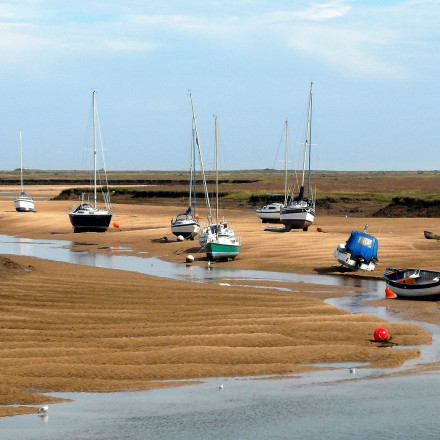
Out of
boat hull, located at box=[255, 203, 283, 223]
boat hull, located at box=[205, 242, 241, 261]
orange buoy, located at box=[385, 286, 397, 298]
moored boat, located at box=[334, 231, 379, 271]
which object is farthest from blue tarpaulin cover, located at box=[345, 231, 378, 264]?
boat hull, located at box=[255, 203, 283, 223]

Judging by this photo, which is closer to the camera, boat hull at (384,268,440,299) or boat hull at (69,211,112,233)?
boat hull at (384,268,440,299)

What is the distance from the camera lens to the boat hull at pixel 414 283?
35750mm

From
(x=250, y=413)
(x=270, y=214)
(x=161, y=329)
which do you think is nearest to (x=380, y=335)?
(x=161, y=329)

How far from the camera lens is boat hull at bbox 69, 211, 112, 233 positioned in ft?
229

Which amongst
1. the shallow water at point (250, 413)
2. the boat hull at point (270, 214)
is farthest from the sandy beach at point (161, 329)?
the boat hull at point (270, 214)

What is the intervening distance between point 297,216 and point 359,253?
896 inches

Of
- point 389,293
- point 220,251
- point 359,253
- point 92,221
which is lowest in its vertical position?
point 92,221

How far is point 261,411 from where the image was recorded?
20.2 m

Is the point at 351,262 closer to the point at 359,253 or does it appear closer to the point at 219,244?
the point at 359,253

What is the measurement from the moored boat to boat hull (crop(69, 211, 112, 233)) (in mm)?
28741

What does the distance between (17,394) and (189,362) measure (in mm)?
5139

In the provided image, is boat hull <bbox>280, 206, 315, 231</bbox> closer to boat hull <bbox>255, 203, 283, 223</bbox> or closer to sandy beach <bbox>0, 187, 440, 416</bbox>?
boat hull <bbox>255, 203, 283, 223</bbox>

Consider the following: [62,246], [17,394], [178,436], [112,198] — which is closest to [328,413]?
[178,436]

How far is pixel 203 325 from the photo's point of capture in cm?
2781
